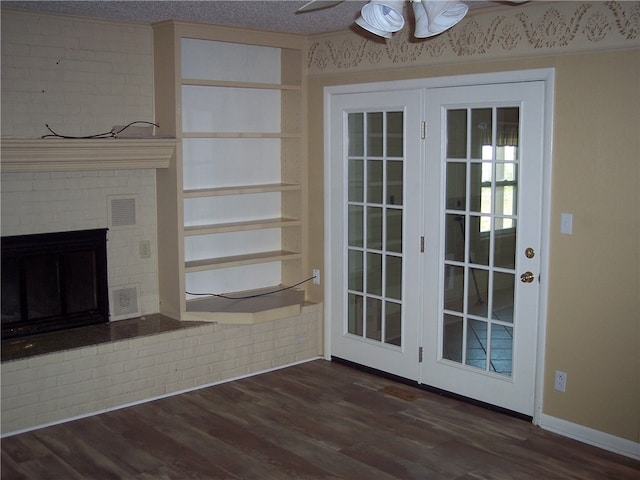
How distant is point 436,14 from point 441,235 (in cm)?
223

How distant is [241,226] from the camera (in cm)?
518

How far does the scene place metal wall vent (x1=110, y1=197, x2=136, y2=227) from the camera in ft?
15.9

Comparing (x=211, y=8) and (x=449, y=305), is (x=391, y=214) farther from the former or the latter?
(x=211, y=8)

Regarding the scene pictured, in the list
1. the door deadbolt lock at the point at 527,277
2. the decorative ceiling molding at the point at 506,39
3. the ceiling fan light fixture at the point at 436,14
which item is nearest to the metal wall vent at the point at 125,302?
the decorative ceiling molding at the point at 506,39

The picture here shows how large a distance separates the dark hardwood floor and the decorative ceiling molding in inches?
83.1

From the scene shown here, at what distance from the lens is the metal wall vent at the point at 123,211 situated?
4.86 m

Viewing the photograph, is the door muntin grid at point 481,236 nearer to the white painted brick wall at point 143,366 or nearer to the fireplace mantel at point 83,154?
the white painted brick wall at point 143,366

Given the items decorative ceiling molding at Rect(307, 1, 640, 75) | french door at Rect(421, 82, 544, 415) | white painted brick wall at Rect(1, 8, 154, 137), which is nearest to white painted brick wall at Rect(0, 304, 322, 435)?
french door at Rect(421, 82, 544, 415)

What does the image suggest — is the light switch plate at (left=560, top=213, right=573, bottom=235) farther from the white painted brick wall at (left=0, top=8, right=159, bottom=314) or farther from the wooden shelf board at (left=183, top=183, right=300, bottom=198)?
the white painted brick wall at (left=0, top=8, right=159, bottom=314)

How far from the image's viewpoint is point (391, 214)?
493cm

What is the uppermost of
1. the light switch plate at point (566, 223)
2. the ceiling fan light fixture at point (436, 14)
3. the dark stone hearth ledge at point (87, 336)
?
the ceiling fan light fixture at point (436, 14)

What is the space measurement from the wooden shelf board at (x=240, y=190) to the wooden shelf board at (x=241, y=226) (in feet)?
0.78

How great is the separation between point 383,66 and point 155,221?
185 cm

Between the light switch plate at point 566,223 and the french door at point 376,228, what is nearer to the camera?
the light switch plate at point 566,223
